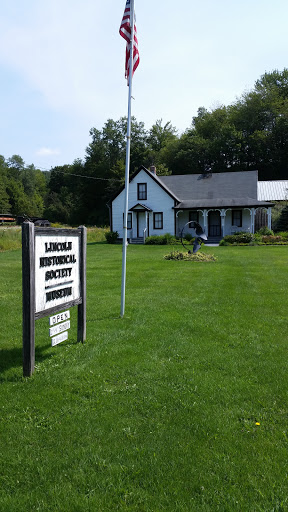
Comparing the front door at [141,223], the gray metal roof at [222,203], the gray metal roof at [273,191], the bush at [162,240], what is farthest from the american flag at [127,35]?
the gray metal roof at [273,191]

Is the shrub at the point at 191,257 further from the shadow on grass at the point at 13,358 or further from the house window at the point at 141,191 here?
the house window at the point at 141,191

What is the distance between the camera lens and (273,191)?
38688 millimetres

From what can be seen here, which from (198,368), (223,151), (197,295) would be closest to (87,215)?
(223,151)

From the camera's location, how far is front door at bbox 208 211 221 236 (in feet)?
118

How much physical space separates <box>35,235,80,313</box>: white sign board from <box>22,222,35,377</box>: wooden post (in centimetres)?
18

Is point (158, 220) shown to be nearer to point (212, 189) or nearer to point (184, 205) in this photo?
point (184, 205)

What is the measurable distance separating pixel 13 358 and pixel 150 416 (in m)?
2.36

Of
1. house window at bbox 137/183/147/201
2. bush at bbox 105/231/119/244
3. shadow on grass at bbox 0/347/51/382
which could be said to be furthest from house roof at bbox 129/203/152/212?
shadow on grass at bbox 0/347/51/382

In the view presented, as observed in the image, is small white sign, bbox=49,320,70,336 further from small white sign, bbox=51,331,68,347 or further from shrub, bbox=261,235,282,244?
shrub, bbox=261,235,282,244

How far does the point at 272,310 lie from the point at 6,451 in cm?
593

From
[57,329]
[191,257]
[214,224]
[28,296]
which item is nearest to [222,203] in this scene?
[214,224]

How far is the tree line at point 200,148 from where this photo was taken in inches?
2243

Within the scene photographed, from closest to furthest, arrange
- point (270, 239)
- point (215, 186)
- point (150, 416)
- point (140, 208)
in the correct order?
point (150, 416) < point (270, 239) < point (140, 208) < point (215, 186)

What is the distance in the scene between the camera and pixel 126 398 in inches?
156
